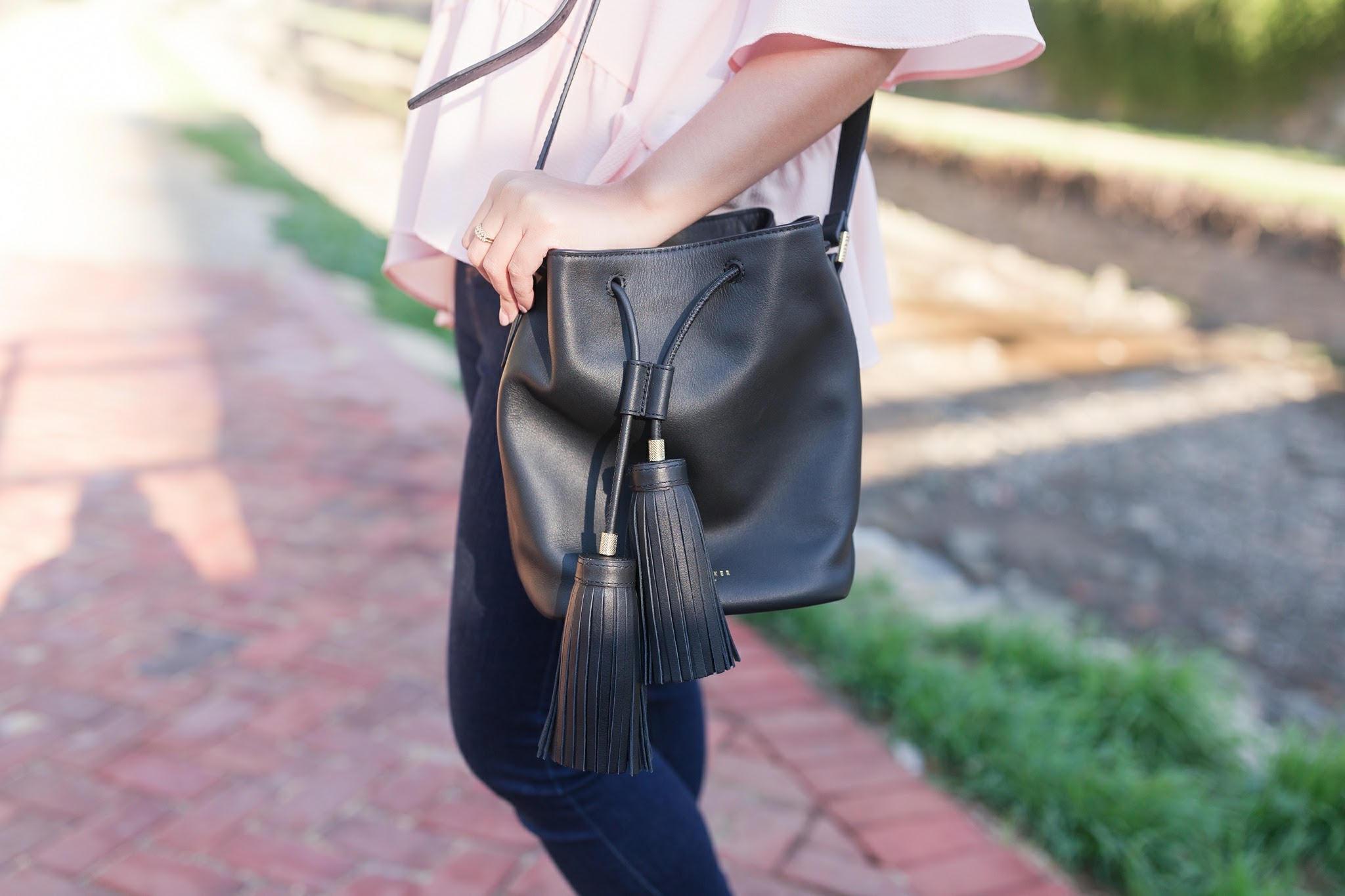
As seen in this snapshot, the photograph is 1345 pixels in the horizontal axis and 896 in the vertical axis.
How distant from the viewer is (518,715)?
1.11 metres

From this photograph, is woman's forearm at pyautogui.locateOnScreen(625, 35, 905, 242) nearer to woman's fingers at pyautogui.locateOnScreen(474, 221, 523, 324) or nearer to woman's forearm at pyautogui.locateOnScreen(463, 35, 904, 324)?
woman's forearm at pyautogui.locateOnScreen(463, 35, 904, 324)

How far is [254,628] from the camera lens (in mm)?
2779

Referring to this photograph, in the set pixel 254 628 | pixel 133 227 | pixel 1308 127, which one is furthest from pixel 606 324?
pixel 1308 127

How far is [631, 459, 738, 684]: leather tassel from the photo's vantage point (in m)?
0.89

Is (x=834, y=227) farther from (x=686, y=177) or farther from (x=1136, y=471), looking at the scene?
(x=1136, y=471)

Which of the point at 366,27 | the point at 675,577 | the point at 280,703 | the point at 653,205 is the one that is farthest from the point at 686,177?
the point at 366,27

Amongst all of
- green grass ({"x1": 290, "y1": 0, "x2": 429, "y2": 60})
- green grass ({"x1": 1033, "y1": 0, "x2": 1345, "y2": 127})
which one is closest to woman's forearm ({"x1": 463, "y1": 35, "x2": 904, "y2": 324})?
green grass ({"x1": 1033, "y1": 0, "x2": 1345, "y2": 127})

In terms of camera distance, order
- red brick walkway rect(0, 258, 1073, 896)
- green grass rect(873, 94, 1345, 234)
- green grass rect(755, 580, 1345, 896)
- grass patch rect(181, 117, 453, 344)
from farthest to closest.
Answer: green grass rect(873, 94, 1345, 234) → grass patch rect(181, 117, 453, 344) → green grass rect(755, 580, 1345, 896) → red brick walkway rect(0, 258, 1073, 896)

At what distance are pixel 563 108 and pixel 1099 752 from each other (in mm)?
1990

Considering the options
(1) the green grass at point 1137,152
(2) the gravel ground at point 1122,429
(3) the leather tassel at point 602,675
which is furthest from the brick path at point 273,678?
(1) the green grass at point 1137,152

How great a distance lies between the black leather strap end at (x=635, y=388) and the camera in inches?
35.0

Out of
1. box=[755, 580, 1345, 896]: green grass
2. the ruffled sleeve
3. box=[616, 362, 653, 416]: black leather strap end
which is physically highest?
the ruffled sleeve

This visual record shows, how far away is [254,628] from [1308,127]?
11641mm

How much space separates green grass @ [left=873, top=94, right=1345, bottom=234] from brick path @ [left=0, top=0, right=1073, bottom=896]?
6099 mm
